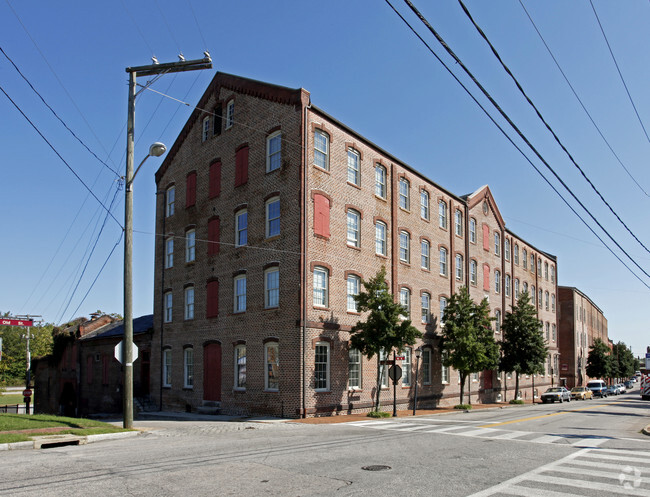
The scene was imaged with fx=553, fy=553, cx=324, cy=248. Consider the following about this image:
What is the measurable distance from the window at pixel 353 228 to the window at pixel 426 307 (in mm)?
7627

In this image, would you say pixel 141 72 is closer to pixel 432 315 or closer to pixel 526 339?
pixel 432 315

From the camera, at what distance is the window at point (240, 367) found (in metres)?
26.2

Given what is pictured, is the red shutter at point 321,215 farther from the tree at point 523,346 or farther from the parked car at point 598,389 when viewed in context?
the parked car at point 598,389

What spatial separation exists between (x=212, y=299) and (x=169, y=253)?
20.1 feet

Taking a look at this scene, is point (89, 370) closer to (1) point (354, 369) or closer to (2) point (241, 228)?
(2) point (241, 228)

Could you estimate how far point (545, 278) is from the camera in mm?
58500

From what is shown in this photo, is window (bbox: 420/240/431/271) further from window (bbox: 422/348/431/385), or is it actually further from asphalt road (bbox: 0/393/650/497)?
asphalt road (bbox: 0/393/650/497)

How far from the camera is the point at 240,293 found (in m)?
27.5

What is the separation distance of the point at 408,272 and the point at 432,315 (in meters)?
4.02

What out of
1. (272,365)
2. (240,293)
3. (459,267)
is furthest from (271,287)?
(459,267)

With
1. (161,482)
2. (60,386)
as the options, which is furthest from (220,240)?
(60,386)

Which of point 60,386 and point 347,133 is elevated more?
point 347,133

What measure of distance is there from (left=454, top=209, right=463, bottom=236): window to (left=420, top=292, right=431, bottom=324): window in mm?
6694

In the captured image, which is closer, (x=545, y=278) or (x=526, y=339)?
(x=526, y=339)
